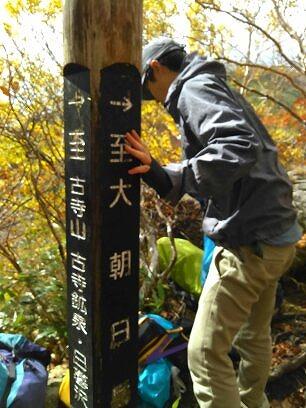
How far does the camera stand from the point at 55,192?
364cm

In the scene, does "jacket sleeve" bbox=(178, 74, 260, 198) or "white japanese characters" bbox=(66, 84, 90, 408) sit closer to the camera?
"jacket sleeve" bbox=(178, 74, 260, 198)

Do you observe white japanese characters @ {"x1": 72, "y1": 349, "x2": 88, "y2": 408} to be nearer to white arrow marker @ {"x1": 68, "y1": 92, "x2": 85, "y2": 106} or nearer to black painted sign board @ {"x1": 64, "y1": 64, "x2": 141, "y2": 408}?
black painted sign board @ {"x1": 64, "y1": 64, "x2": 141, "y2": 408}

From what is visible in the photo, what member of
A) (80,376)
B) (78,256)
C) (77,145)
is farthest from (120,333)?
(77,145)

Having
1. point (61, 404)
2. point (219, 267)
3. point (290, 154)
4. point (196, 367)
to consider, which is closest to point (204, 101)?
point (219, 267)

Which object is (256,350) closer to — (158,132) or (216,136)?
(216,136)

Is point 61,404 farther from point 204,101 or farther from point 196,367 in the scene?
point 204,101

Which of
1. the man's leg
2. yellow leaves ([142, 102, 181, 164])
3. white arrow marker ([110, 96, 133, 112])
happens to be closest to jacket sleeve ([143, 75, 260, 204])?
white arrow marker ([110, 96, 133, 112])

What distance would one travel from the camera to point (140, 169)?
1.67m

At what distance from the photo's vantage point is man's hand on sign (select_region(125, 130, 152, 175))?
1.64 meters

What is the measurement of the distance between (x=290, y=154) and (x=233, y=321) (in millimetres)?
8101

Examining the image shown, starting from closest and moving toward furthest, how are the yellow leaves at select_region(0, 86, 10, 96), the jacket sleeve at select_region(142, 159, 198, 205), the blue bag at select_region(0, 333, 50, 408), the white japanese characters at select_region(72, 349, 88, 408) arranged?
the jacket sleeve at select_region(142, 159, 198, 205)
the white japanese characters at select_region(72, 349, 88, 408)
the blue bag at select_region(0, 333, 50, 408)
the yellow leaves at select_region(0, 86, 10, 96)

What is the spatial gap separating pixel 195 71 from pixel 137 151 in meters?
0.48

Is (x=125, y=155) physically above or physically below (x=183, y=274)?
above

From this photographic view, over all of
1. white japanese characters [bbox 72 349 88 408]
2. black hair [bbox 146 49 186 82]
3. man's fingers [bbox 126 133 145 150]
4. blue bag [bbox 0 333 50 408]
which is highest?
black hair [bbox 146 49 186 82]
